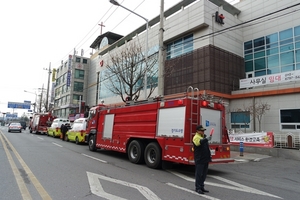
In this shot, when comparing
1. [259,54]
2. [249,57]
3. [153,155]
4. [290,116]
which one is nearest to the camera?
[153,155]

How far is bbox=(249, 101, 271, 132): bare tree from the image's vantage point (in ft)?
65.2

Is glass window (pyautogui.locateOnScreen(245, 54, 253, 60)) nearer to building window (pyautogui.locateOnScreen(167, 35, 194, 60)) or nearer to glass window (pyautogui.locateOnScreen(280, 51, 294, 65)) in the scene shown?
glass window (pyautogui.locateOnScreen(280, 51, 294, 65))

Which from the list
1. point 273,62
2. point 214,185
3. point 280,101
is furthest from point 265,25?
point 214,185

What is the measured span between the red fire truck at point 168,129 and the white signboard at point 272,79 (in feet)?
36.9

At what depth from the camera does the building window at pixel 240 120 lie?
70.6 feet

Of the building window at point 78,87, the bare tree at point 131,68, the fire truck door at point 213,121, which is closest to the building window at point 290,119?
the bare tree at point 131,68

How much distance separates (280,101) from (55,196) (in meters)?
19.7

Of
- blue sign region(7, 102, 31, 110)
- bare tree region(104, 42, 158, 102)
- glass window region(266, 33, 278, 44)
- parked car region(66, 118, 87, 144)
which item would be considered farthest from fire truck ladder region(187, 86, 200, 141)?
blue sign region(7, 102, 31, 110)

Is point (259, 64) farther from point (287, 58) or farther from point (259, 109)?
point (259, 109)

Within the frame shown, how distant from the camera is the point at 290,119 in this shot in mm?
19594

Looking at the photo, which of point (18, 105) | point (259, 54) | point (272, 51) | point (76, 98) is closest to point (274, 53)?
point (272, 51)

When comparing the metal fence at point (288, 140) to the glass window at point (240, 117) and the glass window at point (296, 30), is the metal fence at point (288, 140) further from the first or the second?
the glass window at point (296, 30)

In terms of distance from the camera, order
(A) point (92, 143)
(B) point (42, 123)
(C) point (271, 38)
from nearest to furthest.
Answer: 1. (A) point (92, 143)
2. (C) point (271, 38)
3. (B) point (42, 123)

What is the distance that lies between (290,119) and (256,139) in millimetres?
6339
